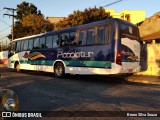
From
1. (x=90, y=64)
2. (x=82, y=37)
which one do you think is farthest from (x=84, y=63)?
(x=82, y=37)

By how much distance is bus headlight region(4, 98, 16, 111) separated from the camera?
14.9 feet

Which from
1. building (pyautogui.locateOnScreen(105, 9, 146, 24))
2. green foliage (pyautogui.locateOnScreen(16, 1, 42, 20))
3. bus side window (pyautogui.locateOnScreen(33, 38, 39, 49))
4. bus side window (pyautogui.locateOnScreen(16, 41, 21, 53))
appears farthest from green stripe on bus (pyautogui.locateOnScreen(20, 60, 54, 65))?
green foliage (pyautogui.locateOnScreen(16, 1, 42, 20))

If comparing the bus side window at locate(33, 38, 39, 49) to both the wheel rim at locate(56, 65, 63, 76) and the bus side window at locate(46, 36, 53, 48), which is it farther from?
the wheel rim at locate(56, 65, 63, 76)

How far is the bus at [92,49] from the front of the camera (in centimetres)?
1283

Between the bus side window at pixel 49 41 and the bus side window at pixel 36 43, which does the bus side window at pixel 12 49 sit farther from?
the bus side window at pixel 49 41

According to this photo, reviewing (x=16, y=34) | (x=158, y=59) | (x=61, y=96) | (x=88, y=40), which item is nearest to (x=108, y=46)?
(x=88, y=40)

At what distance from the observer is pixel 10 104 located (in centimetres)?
458

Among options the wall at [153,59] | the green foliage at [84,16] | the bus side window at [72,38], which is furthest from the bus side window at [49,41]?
the green foliage at [84,16]

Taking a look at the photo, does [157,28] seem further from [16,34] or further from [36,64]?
[16,34]

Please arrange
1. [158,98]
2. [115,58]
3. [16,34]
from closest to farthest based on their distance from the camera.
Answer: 1. [158,98]
2. [115,58]
3. [16,34]

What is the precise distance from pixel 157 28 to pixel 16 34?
31.9m

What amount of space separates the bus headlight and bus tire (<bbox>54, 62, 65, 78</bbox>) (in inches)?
459

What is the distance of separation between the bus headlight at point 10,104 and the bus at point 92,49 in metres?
8.53

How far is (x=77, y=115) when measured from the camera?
6.65 m
